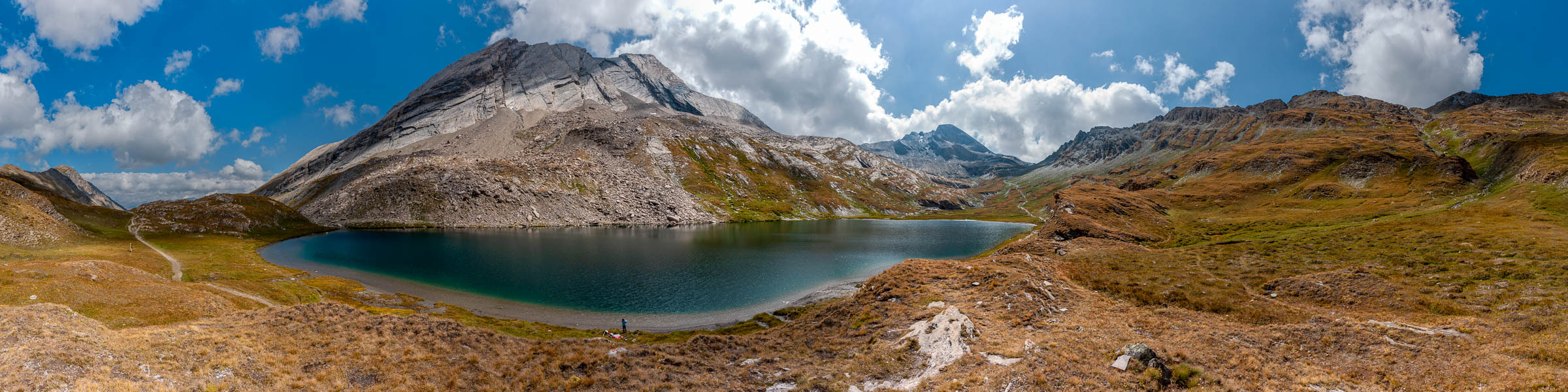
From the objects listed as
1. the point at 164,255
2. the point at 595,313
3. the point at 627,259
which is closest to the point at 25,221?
the point at 164,255

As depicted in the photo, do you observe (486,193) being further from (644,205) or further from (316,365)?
(316,365)

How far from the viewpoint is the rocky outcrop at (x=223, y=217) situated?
111250 millimetres

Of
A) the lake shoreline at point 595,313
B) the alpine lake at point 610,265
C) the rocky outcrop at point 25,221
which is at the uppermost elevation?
the rocky outcrop at point 25,221

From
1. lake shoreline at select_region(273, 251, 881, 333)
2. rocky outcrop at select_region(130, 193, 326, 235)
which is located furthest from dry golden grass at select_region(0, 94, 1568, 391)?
rocky outcrop at select_region(130, 193, 326, 235)

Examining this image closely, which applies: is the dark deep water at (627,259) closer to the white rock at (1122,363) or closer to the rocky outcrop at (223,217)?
the rocky outcrop at (223,217)

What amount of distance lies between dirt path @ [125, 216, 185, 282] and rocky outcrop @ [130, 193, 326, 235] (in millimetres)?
641

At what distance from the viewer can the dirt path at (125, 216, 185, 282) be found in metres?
56.5

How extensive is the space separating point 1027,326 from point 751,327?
2325cm

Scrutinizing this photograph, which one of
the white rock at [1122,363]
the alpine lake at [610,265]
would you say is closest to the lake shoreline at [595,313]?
the alpine lake at [610,265]

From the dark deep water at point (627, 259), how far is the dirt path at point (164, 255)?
11252 mm

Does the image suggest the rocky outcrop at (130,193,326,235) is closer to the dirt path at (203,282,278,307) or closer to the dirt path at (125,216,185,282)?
the dirt path at (125,216,185,282)

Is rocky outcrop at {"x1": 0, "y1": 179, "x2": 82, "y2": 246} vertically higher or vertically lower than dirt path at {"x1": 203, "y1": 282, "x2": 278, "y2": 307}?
higher

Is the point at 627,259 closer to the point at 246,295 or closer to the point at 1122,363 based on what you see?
the point at 246,295

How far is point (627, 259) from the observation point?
257 ft
